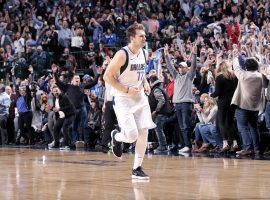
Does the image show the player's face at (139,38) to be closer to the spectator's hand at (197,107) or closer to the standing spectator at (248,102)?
the standing spectator at (248,102)

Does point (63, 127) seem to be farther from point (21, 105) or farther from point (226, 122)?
point (226, 122)

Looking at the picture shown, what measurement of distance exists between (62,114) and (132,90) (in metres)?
8.82

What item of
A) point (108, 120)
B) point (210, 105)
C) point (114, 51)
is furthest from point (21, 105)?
point (210, 105)

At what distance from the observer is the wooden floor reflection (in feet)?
24.2

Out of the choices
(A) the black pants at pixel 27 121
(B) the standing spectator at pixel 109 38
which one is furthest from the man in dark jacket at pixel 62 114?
(B) the standing spectator at pixel 109 38

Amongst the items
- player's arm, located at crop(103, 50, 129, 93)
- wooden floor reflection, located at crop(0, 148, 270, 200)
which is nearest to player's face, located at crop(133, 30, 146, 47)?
player's arm, located at crop(103, 50, 129, 93)

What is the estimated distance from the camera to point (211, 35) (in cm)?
2006

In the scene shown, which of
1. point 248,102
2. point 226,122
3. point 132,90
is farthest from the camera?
point 226,122

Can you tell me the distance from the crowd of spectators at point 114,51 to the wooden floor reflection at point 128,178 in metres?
1.78

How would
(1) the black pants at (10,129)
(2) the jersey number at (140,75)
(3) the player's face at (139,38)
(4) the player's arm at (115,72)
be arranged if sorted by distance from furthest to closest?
(1) the black pants at (10,129)
(2) the jersey number at (140,75)
(3) the player's face at (139,38)
(4) the player's arm at (115,72)

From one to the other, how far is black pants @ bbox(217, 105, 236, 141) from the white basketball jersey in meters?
5.19

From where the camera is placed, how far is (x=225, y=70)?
13859mm

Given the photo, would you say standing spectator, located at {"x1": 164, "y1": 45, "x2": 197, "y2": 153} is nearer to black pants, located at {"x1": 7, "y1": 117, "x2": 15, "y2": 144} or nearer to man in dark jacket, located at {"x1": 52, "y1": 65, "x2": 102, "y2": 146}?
man in dark jacket, located at {"x1": 52, "y1": 65, "x2": 102, "y2": 146}

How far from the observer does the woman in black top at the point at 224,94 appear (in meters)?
13.8
